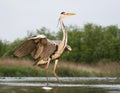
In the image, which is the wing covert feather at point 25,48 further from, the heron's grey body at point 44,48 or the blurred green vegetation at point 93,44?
the blurred green vegetation at point 93,44

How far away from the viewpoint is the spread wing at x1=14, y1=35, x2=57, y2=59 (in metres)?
17.1

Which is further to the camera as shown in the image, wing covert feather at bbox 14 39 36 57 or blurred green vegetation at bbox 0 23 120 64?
blurred green vegetation at bbox 0 23 120 64

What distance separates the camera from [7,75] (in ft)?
113

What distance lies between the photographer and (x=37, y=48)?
17516 mm

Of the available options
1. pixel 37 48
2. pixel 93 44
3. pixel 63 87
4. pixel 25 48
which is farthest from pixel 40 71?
pixel 93 44

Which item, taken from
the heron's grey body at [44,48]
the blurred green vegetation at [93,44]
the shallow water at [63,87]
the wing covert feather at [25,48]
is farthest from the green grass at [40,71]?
the blurred green vegetation at [93,44]

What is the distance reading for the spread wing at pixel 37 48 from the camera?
56.2 ft

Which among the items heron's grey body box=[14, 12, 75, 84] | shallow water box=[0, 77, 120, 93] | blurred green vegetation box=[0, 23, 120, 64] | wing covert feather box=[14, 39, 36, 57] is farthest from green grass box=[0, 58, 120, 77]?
blurred green vegetation box=[0, 23, 120, 64]

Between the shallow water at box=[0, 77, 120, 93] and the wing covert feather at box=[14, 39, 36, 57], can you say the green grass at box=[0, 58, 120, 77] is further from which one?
the wing covert feather at box=[14, 39, 36, 57]

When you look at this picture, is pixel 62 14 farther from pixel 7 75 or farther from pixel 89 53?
pixel 89 53

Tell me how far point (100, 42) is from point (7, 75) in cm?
3315

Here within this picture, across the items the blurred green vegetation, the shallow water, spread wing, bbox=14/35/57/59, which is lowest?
the blurred green vegetation

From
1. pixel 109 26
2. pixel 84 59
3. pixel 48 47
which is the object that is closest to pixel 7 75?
pixel 48 47

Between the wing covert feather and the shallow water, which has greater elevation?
the wing covert feather
